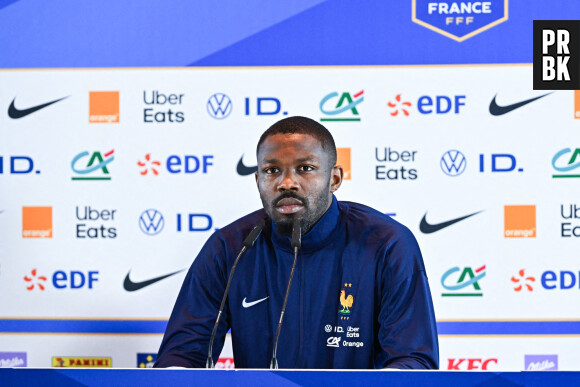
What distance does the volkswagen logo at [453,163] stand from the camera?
3.01 metres

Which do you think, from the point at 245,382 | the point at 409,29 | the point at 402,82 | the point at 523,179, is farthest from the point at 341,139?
the point at 245,382

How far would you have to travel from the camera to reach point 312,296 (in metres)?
2.05

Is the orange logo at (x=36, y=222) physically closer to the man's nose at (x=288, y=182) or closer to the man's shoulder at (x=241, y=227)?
the man's shoulder at (x=241, y=227)

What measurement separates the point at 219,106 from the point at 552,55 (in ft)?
5.29

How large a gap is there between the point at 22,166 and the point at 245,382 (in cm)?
249

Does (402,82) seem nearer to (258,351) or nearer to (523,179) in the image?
(523,179)

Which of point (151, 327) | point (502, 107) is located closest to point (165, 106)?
point (151, 327)

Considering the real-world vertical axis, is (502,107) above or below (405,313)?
above

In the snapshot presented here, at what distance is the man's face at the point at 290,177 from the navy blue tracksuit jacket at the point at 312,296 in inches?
3.7

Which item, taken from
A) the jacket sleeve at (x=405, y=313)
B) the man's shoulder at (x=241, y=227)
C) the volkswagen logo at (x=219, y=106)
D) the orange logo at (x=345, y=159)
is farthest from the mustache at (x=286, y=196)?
the volkswagen logo at (x=219, y=106)

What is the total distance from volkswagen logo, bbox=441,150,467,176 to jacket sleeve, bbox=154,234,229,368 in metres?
1.35

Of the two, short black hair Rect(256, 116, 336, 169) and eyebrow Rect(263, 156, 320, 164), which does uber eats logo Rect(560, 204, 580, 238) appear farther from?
eyebrow Rect(263, 156, 320, 164)

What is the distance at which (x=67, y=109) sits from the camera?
313 cm

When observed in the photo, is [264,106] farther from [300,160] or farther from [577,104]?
[577,104]
